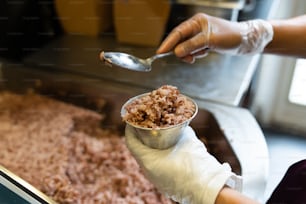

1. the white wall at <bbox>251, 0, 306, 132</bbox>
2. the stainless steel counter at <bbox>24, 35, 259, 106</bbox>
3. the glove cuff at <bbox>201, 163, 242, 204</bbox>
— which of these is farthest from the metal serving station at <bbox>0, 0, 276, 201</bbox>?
the glove cuff at <bbox>201, 163, 242, 204</bbox>

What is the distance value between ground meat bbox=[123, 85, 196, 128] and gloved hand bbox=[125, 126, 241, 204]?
0.05m

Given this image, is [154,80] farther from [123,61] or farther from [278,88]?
[278,88]

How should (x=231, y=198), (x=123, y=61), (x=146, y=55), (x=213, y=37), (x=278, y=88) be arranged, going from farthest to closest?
(x=278, y=88), (x=146, y=55), (x=213, y=37), (x=123, y=61), (x=231, y=198)

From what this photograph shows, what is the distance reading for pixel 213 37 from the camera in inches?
38.9

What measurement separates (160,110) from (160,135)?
4 centimetres

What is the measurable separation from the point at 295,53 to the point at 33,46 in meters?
0.97

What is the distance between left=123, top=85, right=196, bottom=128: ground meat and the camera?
Result: 2.28ft

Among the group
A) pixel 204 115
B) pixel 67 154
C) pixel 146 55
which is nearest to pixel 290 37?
pixel 204 115

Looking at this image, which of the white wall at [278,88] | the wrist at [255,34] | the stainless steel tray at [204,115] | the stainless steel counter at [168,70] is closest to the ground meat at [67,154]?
the stainless steel tray at [204,115]

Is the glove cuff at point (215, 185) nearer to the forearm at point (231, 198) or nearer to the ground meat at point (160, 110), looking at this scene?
the forearm at point (231, 198)

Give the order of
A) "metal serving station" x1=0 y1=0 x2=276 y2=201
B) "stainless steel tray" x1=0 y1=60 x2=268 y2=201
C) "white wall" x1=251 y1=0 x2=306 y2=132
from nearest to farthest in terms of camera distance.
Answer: "stainless steel tray" x1=0 y1=60 x2=268 y2=201 → "metal serving station" x1=0 y1=0 x2=276 y2=201 → "white wall" x1=251 y1=0 x2=306 y2=132

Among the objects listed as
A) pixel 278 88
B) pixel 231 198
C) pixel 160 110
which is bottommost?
pixel 278 88

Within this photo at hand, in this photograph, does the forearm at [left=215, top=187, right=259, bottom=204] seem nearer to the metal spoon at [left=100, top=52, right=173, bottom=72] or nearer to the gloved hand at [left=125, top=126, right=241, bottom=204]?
the gloved hand at [left=125, top=126, right=241, bottom=204]

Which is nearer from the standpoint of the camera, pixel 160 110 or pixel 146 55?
pixel 160 110
